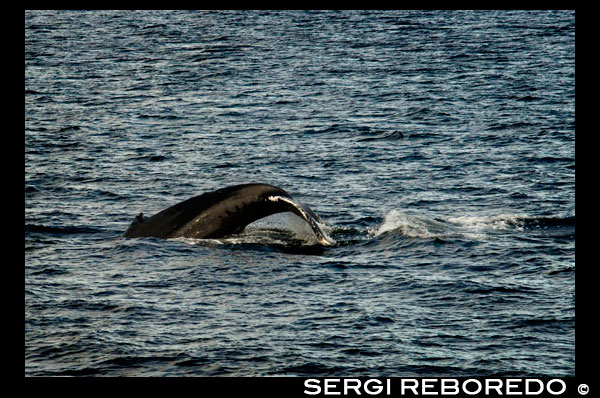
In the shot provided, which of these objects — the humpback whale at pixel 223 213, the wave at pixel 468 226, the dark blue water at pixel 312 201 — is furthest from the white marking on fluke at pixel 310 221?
the wave at pixel 468 226

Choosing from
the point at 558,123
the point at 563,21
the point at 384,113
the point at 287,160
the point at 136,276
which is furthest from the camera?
the point at 563,21

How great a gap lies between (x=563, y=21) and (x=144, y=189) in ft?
125

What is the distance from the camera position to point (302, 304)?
1616 cm

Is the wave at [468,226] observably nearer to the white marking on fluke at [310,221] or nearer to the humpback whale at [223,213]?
the white marking on fluke at [310,221]

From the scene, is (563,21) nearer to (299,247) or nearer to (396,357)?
(299,247)

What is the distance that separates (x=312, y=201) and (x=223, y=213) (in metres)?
5.74

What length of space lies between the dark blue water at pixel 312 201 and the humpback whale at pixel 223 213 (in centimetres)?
35

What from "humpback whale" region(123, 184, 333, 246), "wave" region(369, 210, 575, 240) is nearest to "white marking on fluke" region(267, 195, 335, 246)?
"humpback whale" region(123, 184, 333, 246)

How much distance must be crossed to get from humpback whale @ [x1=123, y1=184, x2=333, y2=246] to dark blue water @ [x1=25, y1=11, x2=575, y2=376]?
35 centimetres

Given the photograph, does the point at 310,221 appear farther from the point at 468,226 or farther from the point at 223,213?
the point at 468,226

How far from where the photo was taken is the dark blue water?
14.5 meters

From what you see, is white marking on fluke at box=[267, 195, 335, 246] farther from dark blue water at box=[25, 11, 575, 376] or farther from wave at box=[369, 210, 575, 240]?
wave at box=[369, 210, 575, 240]

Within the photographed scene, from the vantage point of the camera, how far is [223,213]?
19000mm

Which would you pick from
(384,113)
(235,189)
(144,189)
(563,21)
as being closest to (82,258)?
(235,189)
